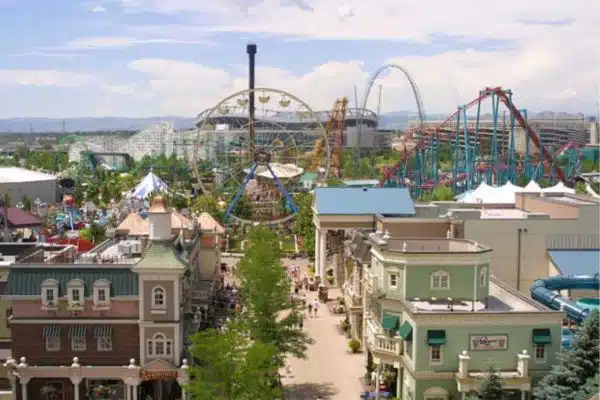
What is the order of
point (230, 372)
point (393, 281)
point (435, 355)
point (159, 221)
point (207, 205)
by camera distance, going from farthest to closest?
point (207, 205), point (159, 221), point (393, 281), point (435, 355), point (230, 372)

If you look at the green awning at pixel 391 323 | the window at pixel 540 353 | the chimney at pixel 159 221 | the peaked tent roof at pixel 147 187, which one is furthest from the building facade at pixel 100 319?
the peaked tent roof at pixel 147 187

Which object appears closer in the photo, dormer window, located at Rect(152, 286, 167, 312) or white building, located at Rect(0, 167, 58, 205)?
dormer window, located at Rect(152, 286, 167, 312)

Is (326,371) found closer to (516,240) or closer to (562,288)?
(562,288)

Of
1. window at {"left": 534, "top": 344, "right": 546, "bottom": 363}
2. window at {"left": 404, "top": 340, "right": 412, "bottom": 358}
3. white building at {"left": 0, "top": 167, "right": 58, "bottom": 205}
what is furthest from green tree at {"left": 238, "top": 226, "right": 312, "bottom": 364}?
white building at {"left": 0, "top": 167, "right": 58, "bottom": 205}

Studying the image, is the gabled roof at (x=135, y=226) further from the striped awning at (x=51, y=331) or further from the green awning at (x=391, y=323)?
the green awning at (x=391, y=323)

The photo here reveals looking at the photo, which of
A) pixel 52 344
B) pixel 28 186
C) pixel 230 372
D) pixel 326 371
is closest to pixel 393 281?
pixel 230 372

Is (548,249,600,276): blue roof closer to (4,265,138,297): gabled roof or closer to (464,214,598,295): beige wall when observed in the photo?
(464,214,598,295): beige wall

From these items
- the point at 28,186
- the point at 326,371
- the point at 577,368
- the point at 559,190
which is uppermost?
the point at 559,190
